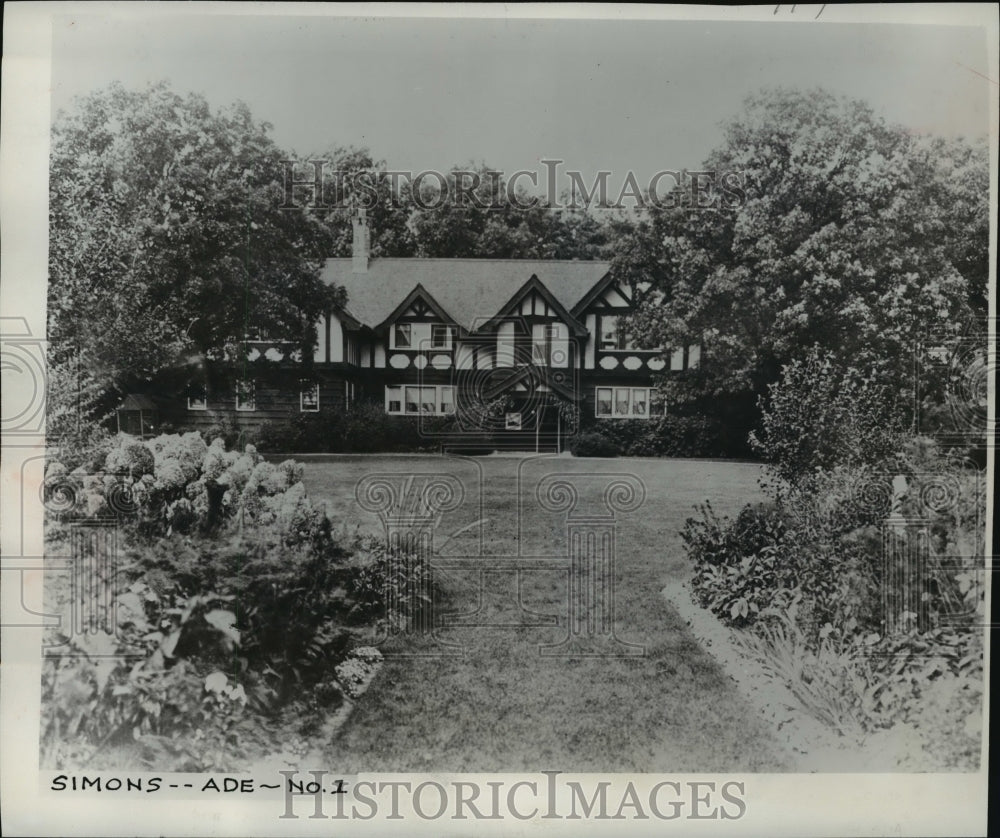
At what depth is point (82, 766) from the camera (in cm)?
350

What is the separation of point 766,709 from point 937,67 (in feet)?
13.1

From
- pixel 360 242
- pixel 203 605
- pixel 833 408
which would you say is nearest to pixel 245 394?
pixel 360 242

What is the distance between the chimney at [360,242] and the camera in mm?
3510

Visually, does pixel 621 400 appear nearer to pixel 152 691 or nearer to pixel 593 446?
pixel 593 446

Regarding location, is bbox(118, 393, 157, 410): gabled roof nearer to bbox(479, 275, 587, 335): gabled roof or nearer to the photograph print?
the photograph print

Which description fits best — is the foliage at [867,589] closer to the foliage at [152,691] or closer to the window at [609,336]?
the window at [609,336]

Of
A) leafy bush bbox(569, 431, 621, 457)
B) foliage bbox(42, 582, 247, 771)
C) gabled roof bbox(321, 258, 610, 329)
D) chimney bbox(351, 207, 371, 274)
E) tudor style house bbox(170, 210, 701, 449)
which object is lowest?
foliage bbox(42, 582, 247, 771)

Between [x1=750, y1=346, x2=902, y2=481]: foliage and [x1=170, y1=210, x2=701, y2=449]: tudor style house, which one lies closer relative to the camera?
[x1=170, y1=210, x2=701, y2=449]: tudor style house

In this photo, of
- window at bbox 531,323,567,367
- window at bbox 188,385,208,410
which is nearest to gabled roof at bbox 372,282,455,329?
window at bbox 531,323,567,367

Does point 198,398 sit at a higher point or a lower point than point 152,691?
higher

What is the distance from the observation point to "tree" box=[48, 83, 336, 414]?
349cm

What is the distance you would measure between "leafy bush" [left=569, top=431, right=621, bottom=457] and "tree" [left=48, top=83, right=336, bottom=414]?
1736 mm

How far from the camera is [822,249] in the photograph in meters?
3.55

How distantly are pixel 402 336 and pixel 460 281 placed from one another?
0.48 metres
